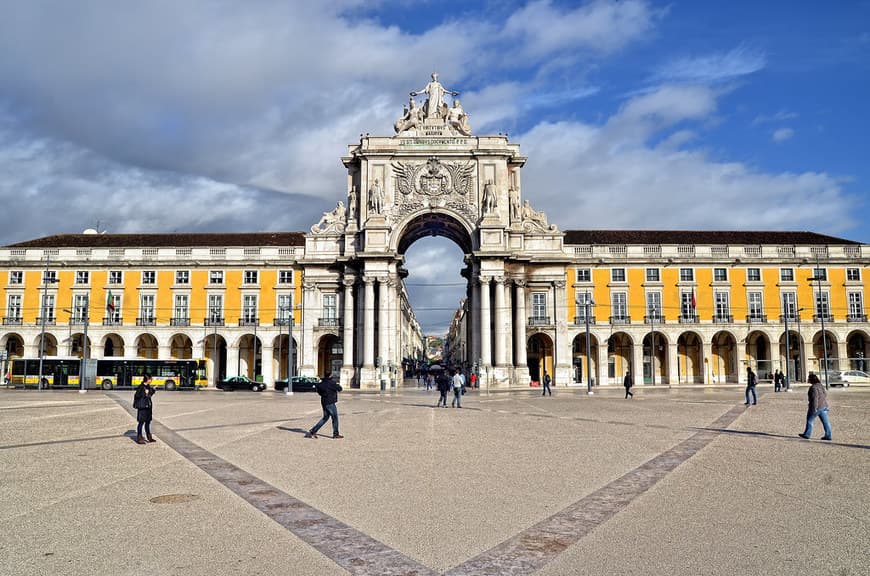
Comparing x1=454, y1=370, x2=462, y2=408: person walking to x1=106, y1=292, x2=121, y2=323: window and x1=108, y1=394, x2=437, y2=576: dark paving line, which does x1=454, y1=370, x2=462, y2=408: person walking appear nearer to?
x1=108, y1=394, x2=437, y2=576: dark paving line

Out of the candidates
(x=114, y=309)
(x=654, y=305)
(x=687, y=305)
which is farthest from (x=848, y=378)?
(x=114, y=309)

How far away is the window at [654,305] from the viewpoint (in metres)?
62.6

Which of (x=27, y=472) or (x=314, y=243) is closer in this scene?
(x=27, y=472)

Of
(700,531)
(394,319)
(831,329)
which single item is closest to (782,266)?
(831,329)

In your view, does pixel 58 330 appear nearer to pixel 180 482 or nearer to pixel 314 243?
pixel 314 243

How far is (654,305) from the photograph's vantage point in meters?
63.0

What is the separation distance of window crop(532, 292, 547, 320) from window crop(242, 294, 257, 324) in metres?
25.2

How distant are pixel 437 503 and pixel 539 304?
176 ft

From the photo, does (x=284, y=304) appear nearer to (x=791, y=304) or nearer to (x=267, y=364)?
(x=267, y=364)

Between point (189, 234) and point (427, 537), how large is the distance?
67698 mm

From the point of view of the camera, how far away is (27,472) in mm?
12633

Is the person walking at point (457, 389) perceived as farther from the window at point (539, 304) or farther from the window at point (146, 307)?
the window at point (146, 307)

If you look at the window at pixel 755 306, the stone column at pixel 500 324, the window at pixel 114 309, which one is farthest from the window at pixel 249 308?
the window at pixel 755 306

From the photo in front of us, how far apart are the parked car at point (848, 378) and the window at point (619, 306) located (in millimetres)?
17043
